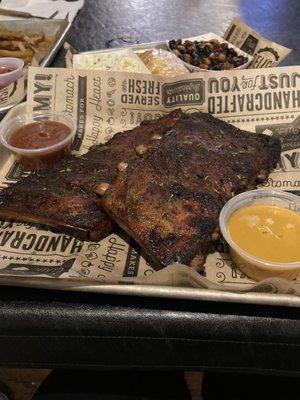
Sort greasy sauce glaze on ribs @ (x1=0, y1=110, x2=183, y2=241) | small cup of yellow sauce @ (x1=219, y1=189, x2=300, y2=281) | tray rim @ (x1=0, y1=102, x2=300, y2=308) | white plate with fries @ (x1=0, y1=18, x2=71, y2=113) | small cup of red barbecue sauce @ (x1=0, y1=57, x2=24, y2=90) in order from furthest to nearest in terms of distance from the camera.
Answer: white plate with fries @ (x1=0, y1=18, x2=71, y2=113), small cup of red barbecue sauce @ (x1=0, y1=57, x2=24, y2=90), greasy sauce glaze on ribs @ (x1=0, y1=110, x2=183, y2=241), small cup of yellow sauce @ (x1=219, y1=189, x2=300, y2=281), tray rim @ (x1=0, y1=102, x2=300, y2=308)

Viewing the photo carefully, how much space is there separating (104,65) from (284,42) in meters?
1.26

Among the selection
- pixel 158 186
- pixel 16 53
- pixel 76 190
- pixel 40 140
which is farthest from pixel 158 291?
pixel 16 53

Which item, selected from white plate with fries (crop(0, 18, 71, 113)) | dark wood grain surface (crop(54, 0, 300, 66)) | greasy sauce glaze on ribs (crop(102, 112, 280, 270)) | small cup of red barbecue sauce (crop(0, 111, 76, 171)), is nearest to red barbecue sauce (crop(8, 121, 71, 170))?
small cup of red barbecue sauce (crop(0, 111, 76, 171))

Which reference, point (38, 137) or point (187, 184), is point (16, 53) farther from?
point (187, 184)

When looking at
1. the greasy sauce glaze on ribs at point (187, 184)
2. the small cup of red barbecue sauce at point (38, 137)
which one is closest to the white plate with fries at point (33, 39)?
the small cup of red barbecue sauce at point (38, 137)

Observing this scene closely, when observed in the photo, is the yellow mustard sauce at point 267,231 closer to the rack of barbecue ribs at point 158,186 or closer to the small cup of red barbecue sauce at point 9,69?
the rack of barbecue ribs at point 158,186

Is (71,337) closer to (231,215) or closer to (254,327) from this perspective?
(254,327)

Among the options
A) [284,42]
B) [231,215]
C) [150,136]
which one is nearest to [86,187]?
[150,136]

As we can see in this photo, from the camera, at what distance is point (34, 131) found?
2113 mm

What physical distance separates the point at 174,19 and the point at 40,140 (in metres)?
1.87

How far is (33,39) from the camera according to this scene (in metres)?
3.02

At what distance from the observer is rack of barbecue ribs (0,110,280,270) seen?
1526mm

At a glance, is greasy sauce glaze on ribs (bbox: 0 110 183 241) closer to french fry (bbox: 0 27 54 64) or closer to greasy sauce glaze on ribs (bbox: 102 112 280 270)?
greasy sauce glaze on ribs (bbox: 102 112 280 270)

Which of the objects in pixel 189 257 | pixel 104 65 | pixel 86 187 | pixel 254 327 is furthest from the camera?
pixel 104 65
